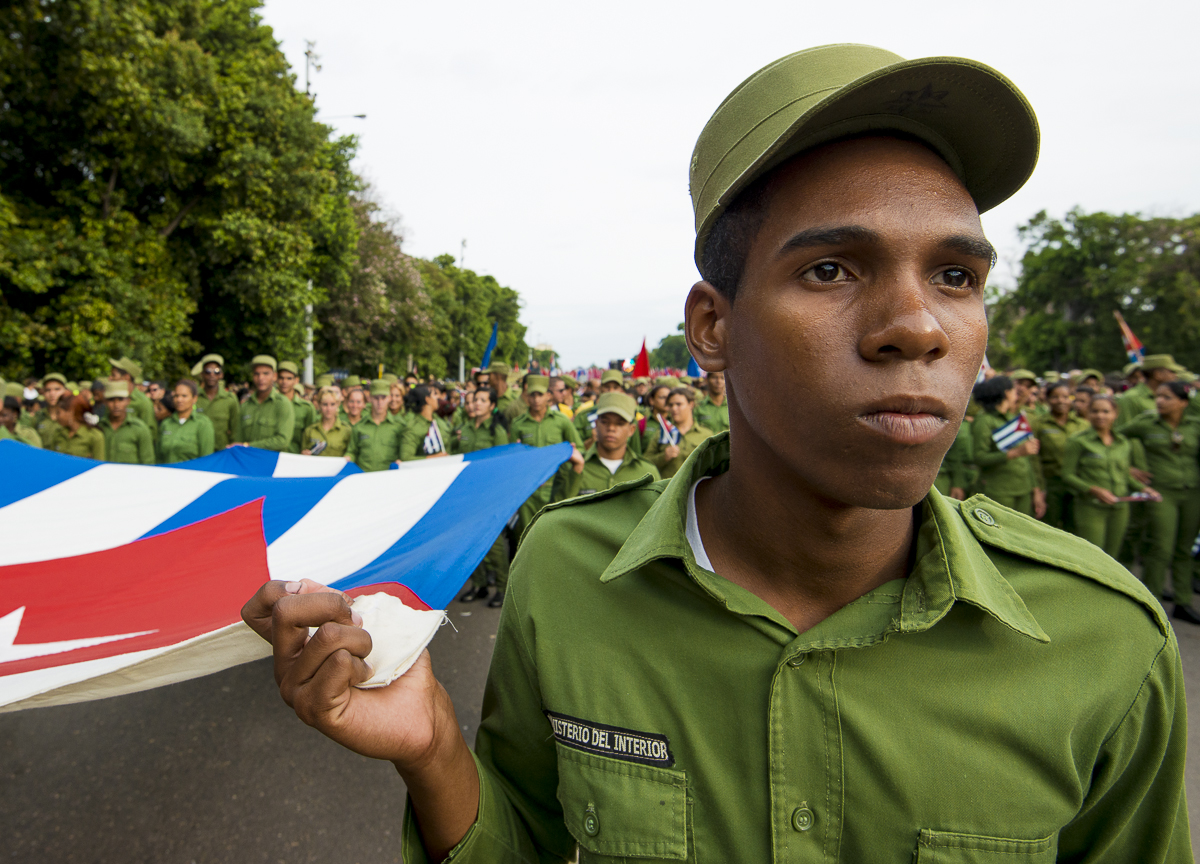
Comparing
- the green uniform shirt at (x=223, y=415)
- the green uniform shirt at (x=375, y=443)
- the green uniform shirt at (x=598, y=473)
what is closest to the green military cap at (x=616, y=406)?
the green uniform shirt at (x=598, y=473)

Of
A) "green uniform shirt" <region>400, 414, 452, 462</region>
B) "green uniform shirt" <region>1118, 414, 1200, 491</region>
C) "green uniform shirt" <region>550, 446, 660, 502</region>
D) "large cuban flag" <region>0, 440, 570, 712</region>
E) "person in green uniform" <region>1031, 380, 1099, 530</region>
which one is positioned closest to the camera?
"large cuban flag" <region>0, 440, 570, 712</region>

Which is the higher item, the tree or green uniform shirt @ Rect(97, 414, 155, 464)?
the tree

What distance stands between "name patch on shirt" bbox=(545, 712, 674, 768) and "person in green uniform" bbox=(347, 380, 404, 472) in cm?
740

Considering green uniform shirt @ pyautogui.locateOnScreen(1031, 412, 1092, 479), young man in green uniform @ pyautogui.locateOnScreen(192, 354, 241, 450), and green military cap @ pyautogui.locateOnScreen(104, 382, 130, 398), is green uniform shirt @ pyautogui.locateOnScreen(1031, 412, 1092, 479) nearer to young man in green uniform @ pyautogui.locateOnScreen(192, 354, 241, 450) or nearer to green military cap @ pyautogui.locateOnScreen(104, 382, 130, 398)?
young man in green uniform @ pyautogui.locateOnScreen(192, 354, 241, 450)

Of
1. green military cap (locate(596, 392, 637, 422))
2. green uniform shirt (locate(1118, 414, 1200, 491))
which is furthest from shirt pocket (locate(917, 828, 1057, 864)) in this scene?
green uniform shirt (locate(1118, 414, 1200, 491))

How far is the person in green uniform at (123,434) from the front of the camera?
818 centimetres

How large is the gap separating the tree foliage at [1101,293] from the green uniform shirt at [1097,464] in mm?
37796

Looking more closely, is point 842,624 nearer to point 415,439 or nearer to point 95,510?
point 95,510

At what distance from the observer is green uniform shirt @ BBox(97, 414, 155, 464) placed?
819cm

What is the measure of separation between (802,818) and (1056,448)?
342 inches

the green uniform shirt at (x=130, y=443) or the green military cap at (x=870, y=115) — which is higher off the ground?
the green military cap at (x=870, y=115)

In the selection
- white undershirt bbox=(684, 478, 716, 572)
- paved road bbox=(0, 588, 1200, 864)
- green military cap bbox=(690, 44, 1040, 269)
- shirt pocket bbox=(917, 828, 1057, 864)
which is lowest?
paved road bbox=(0, 588, 1200, 864)

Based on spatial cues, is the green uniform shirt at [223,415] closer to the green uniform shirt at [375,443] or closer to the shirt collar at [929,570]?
the green uniform shirt at [375,443]

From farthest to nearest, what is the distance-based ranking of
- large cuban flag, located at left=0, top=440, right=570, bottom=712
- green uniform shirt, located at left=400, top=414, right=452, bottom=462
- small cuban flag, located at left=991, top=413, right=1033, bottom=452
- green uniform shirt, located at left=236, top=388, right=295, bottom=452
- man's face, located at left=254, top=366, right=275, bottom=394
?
man's face, located at left=254, top=366, right=275, bottom=394, green uniform shirt, located at left=236, top=388, right=295, bottom=452, green uniform shirt, located at left=400, top=414, right=452, bottom=462, small cuban flag, located at left=991, top=413, right=1033, bottom=452, large cuban flag, located at left=0, top=440, right=570, bottom=712
